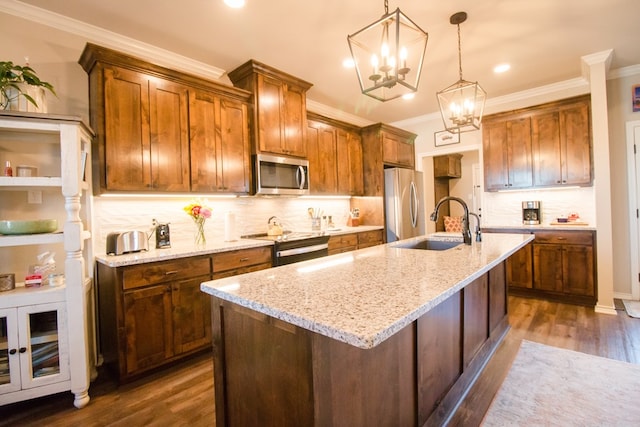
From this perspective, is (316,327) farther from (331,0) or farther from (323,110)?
(323,110)

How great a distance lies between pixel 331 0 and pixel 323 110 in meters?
2.45

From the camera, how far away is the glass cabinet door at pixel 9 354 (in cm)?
181

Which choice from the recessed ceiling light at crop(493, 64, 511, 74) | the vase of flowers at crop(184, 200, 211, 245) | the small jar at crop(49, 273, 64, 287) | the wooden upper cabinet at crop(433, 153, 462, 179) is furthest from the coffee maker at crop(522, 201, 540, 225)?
the small jar at crop(49, 273, 64, 287)

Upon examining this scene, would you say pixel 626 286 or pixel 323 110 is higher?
pixel 323 110

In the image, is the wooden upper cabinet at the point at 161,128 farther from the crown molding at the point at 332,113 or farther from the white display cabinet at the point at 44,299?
the crown molding at the point at 332,113

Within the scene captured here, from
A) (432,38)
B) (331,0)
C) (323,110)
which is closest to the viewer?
(331,0)

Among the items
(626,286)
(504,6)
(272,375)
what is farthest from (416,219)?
(272,375)

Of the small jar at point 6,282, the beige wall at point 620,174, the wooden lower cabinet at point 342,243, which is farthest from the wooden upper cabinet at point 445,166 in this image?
the small jar at point 6,282

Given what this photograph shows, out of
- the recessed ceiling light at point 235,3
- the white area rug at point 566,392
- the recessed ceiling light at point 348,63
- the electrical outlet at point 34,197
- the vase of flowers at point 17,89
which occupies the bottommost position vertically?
the white area rug at point 566,392

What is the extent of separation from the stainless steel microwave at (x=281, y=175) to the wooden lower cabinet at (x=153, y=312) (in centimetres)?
98

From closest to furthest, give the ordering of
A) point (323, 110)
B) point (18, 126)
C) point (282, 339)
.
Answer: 1. point (282, 339)
2. point (18, 126)
3. point (323, 110)

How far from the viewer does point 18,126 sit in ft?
5.93

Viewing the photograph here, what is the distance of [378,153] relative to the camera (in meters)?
4.70

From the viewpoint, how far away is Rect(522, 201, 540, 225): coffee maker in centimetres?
416
